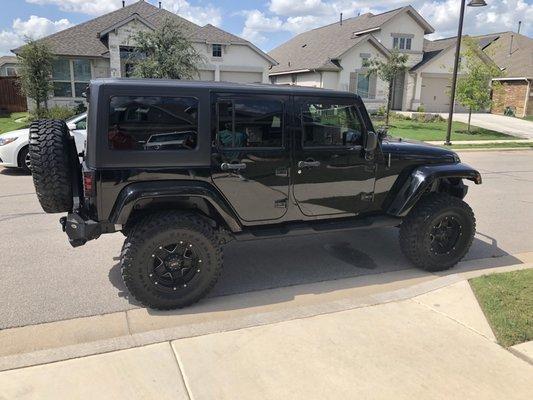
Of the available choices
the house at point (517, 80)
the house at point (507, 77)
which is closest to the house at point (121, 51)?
the house at point (507, 77)

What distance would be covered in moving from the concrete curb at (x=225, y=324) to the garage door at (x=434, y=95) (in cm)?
3253

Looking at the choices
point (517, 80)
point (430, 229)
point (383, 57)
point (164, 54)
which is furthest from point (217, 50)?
point (430, 229)

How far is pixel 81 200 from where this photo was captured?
13.8 feet

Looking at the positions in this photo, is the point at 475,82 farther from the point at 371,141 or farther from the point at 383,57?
the point at 371,141

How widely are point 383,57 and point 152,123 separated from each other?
31.3 metres

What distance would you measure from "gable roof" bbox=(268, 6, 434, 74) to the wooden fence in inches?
732

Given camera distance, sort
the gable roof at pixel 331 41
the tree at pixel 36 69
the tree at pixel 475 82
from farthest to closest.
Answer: the gable roof at pixel 331 41, the tree at pixel 475 82, the tree at pixel 36 69

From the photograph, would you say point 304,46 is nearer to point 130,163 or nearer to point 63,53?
point 63,53

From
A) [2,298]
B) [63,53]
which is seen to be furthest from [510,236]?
[63,53]

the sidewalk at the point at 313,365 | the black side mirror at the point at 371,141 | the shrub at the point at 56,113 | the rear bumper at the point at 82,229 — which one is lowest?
the sidewalk at the point at 313,365

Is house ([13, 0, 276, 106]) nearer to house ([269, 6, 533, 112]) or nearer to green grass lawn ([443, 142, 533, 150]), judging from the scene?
house ([269, 6, 533, 112])

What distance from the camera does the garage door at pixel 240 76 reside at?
28.8 metres

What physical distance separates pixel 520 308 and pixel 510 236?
2.93 meters

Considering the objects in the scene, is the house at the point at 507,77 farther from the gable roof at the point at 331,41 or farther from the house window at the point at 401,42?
the gable roof at the point at 331,41
